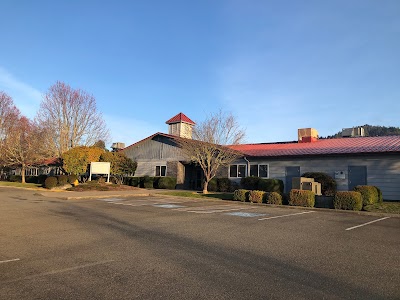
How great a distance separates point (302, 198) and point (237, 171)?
12.3 meters

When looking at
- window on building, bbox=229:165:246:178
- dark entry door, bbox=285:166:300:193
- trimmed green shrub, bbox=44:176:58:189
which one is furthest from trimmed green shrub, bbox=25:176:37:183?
dark entry door, bbox=285:166:300:193

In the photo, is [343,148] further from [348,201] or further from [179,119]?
[179,119]

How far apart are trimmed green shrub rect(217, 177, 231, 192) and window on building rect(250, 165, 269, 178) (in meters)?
2.17

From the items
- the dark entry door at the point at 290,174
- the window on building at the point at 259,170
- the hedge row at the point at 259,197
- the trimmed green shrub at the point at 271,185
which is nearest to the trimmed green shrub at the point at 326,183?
the dark entry door at the point at 290,174

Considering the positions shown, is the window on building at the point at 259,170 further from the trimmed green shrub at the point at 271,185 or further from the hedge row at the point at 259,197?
the hedge row at the point at 259,197

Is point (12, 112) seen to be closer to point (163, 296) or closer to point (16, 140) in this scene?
point (16, 140)

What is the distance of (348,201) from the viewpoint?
48.6 feet

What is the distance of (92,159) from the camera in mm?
29484

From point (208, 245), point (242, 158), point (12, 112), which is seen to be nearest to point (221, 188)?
point (242, 158)

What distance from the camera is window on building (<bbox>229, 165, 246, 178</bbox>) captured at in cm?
2791

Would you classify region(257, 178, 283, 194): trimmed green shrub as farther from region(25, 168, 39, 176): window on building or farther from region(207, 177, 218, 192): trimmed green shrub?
region(25, 168, 39, 176): window on building

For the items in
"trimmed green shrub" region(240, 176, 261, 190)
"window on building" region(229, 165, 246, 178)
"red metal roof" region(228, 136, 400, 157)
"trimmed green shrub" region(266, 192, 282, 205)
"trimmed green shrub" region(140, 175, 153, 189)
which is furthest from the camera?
"trimmed green shrub" region(140, 175, 153, 189)

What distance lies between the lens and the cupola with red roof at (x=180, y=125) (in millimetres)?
33844

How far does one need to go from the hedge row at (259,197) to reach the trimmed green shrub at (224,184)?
329 inches
